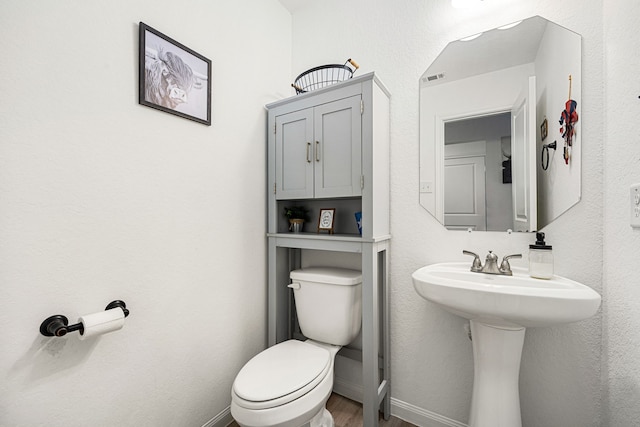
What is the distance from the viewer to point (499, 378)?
109 cm

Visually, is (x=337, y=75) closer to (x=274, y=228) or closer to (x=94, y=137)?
(x=274, y=228)

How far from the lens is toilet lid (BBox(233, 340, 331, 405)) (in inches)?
40.6

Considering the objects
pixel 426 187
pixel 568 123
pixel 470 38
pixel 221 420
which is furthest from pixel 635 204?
pixel 221 420

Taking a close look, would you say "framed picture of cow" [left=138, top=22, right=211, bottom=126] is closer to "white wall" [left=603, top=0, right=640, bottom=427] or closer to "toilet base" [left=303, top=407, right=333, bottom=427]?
"toilet base" [left=303, top=407, right=333, bottom=427]

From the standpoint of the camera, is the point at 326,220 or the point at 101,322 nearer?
the point at 101,322

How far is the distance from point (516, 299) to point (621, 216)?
504 mm

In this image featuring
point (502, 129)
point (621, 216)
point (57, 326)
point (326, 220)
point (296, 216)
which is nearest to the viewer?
point (57, 326)

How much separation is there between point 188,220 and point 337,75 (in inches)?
44.9

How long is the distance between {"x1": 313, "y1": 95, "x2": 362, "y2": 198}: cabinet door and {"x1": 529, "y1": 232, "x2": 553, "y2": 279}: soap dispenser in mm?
790

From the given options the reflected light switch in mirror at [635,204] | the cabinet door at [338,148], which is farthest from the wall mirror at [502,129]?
the cabinet door at [338,148]

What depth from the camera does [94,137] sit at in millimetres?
958

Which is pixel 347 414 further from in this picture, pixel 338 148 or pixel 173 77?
pixel 173 77

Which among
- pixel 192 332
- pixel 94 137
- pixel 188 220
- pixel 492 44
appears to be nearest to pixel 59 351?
pixel 192 332

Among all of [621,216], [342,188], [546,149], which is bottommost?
[621,216]
